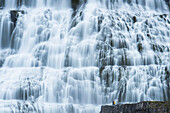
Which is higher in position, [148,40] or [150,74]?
[148,40]

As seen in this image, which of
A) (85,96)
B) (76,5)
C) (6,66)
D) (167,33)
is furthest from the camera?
(76,5)

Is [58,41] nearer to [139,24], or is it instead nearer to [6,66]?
[6,66]

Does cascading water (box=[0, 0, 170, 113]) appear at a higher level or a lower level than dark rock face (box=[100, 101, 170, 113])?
higher

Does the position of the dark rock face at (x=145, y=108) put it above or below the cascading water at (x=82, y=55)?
below

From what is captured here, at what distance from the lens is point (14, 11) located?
23656mm

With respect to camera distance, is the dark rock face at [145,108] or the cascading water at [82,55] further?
the cascading water at [82,55]

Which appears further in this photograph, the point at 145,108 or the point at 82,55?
the point at 82,55

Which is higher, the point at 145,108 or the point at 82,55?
the point at 82,55

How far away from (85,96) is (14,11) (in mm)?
9958

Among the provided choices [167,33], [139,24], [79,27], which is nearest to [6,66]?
[79,27]

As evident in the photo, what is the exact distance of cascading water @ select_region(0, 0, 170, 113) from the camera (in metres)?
17.8

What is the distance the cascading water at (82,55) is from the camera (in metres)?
17.8

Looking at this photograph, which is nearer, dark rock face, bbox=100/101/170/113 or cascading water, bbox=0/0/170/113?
dark rock face, bbox=100/101/170/113

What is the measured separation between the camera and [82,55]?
20.2m
